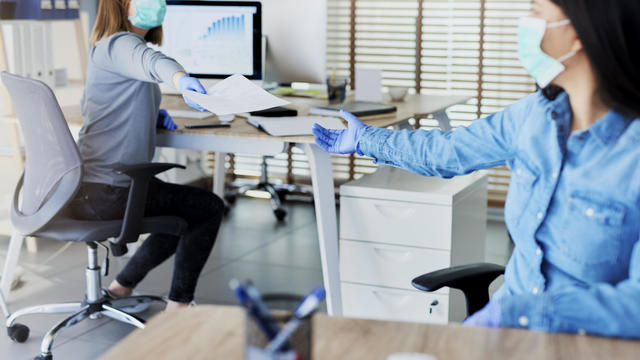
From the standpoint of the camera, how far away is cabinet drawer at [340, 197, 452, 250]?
2.81m

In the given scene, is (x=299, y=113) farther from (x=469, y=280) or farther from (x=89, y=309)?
(x=469, y=280)

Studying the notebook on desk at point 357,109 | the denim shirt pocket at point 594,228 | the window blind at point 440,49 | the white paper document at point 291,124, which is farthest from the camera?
the window blind at point 440,49

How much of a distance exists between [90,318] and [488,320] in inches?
87.2

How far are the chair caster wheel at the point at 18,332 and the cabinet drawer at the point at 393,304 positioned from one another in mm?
1172

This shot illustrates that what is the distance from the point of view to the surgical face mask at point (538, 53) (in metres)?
1.42

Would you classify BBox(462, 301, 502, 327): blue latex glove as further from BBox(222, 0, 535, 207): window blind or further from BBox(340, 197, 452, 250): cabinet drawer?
BBox(222, 0, 535, 207): window blind

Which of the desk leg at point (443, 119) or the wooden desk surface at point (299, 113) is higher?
the wooden desk surface at point (299, 113)

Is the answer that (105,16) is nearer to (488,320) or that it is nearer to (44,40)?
(44,40)

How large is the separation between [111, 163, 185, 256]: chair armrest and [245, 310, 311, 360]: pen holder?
1.72 m

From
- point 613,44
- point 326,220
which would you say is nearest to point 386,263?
point 326,220

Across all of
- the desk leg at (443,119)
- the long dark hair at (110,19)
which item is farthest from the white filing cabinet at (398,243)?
the long dark hair at (110,19)

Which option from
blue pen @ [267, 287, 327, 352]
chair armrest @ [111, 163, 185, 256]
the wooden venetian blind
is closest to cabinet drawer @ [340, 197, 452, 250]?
chair armrest @ [111, 163, 185, 256]

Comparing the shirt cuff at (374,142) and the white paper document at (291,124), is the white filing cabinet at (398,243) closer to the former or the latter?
the white paper document at (291,124)

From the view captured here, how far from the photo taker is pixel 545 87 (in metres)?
1.47
